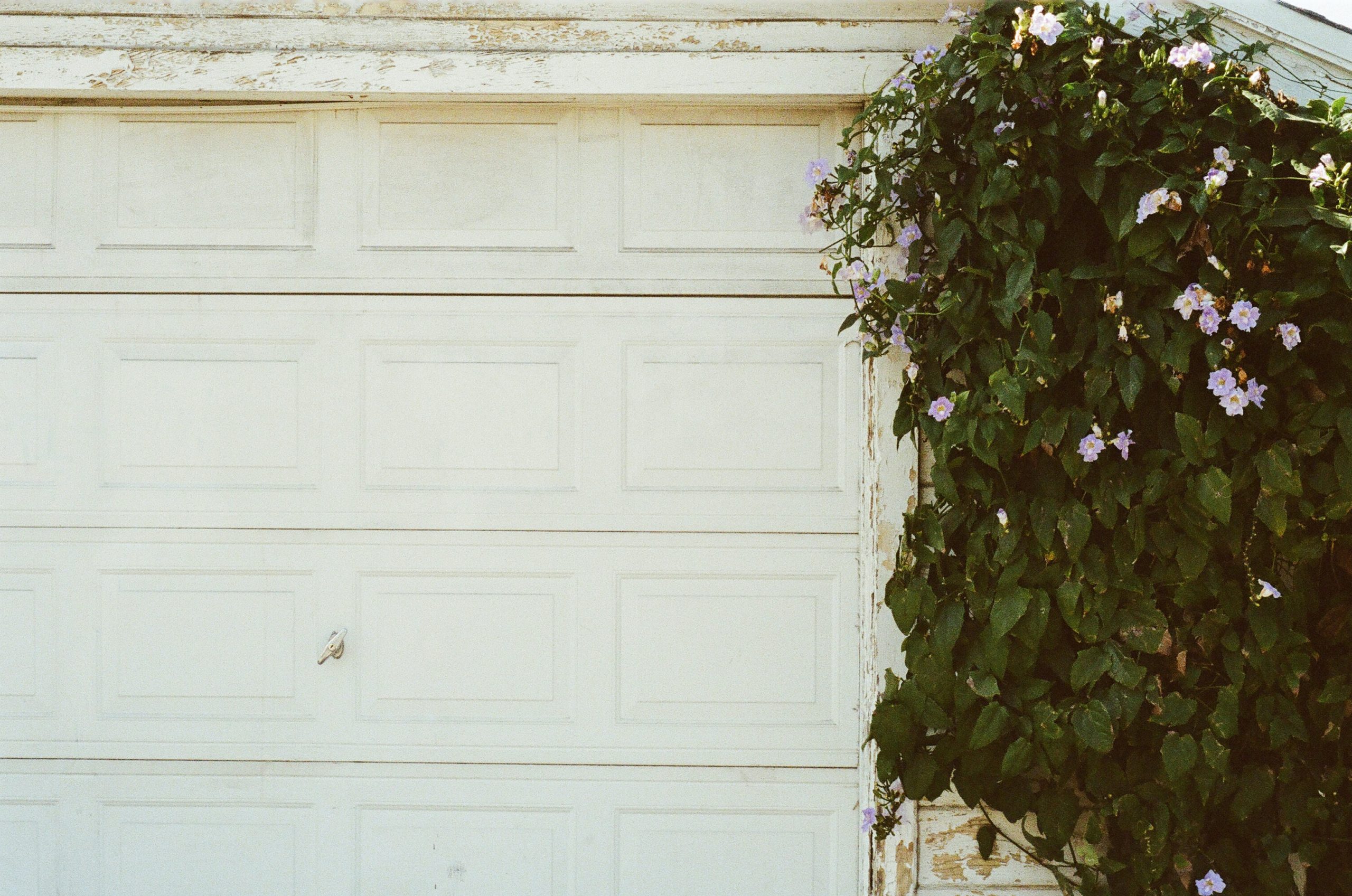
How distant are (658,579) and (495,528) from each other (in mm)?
411

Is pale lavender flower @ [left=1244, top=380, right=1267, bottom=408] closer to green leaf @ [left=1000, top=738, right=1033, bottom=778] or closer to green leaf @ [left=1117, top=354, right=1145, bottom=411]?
green leaf @ [left=1117, top=354, right=1145, bottom=411]

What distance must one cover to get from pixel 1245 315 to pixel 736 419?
1.05 m

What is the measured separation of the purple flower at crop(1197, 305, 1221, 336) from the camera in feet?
5.51

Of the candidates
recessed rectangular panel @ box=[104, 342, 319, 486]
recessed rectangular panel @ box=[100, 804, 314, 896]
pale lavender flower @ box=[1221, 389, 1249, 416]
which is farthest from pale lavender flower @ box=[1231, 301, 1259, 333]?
recessed rectangular panel @ box=[100, 804, 314, 896]

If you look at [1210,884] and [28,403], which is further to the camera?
[28,403]

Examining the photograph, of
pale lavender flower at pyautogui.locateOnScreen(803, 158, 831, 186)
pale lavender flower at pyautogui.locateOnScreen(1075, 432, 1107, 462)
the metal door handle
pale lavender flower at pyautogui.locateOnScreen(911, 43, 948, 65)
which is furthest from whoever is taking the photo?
the metal door handle

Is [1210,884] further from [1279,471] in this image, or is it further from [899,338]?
[899,338]

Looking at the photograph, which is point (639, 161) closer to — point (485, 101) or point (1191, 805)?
point (485, 101)

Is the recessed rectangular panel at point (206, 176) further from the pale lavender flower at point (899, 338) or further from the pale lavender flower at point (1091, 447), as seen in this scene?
the pale lavender flower at point (1091, 447)

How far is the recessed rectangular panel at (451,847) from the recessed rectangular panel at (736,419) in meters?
0.87

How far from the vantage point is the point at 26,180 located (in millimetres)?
2180

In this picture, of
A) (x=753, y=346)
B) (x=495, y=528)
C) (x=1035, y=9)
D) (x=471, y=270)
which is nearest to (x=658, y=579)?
(x=495, y=528)

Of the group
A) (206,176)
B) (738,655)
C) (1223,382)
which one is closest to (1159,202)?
(1223,382)

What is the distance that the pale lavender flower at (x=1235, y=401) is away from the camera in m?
1.67
